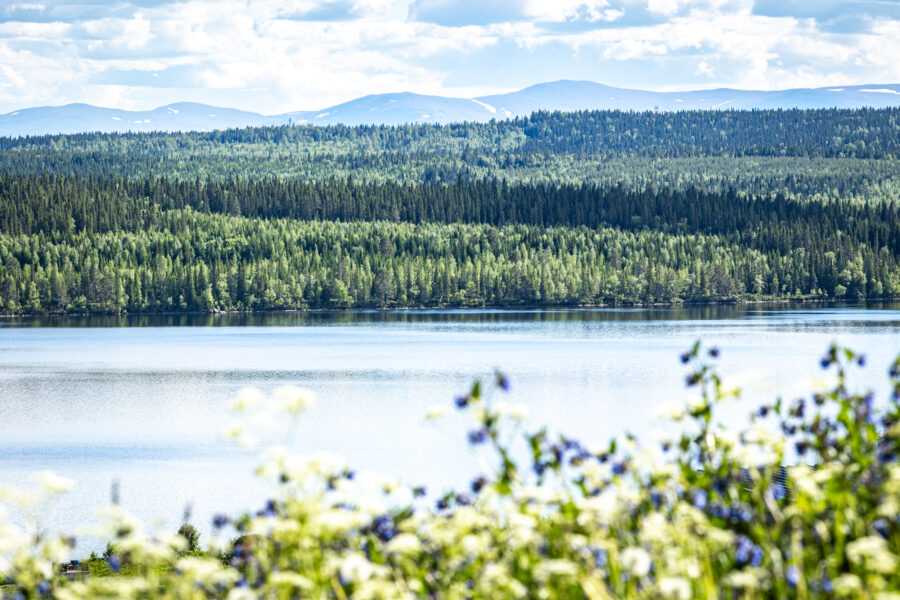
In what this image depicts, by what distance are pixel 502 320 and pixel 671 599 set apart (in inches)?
5242

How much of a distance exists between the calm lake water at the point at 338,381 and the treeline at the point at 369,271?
17.2 m

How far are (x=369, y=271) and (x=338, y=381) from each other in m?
103

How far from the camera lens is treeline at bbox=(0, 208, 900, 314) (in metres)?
160

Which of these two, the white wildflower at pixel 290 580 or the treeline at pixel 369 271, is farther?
the treeline at pixel 369 271

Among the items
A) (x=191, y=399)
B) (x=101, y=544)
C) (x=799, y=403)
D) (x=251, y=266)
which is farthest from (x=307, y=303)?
(x=799, y=403)

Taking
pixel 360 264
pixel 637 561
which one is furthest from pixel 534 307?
pixel 637 561

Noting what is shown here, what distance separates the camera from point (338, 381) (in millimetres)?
72500

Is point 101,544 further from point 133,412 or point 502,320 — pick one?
point 502,320

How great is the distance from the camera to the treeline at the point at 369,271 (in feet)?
526

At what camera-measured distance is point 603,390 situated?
64.2 meters

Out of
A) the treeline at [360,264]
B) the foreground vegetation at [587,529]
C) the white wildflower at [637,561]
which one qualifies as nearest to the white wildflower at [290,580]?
the foreground vegetation at [587,529]

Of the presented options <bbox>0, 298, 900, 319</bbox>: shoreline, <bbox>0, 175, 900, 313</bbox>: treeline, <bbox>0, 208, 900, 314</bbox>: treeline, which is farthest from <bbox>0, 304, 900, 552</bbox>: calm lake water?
<bbox>0, 298, 900, 319</bbox>: shoreline

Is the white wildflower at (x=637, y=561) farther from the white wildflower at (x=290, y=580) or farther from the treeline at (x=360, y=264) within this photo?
the treeline at (x=360, y=264)

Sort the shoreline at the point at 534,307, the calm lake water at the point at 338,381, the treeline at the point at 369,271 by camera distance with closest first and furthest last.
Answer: the calm lake water at the point at 338,381
the treeline at the point at 369,271
the shoreline at the point at 534,307
